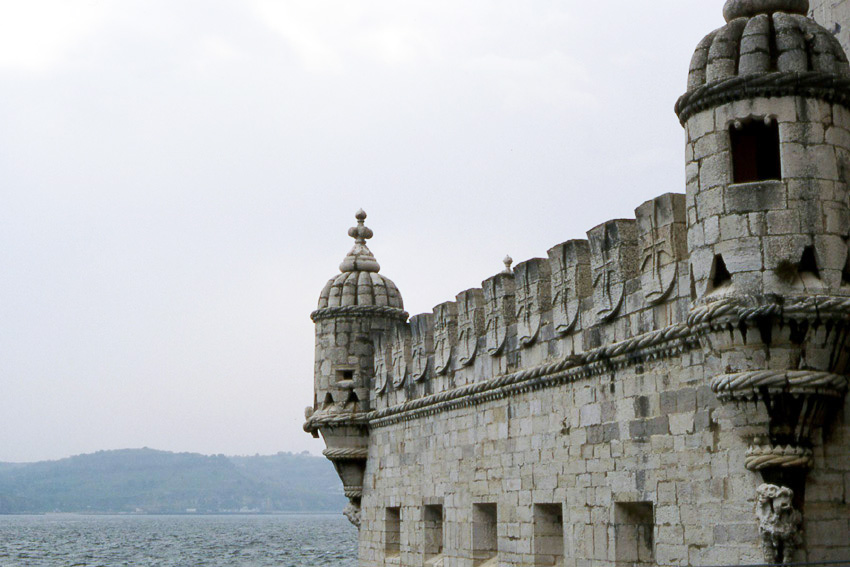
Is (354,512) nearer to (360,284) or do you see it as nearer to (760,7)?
(360,284)

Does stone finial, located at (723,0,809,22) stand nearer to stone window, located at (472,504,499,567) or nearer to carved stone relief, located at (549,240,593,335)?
Result: carved stone relief, located at (549,240,593,335)

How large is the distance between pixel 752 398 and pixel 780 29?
127 inches

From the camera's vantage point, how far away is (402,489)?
61.8ft

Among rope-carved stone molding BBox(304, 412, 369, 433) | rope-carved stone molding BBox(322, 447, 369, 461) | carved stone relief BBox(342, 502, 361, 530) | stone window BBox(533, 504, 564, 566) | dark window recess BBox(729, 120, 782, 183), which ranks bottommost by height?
stone window BBox(533, 504, 564, 566)

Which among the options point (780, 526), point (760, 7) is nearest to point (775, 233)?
point (760, 7)

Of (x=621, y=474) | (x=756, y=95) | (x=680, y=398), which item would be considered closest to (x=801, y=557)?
(x=680, y=398)

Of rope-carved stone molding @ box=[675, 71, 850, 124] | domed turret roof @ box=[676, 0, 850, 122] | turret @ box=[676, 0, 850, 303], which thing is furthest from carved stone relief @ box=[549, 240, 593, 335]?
rope-carved stone molding @ box=[675, 71, 850, 124]

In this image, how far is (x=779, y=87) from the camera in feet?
33.3

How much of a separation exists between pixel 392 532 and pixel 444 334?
4.22m

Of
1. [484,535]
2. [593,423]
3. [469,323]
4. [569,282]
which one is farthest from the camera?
[469,323]

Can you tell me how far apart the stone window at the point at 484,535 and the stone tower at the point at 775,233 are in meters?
6.11

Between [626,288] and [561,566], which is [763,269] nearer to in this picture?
[626,288]

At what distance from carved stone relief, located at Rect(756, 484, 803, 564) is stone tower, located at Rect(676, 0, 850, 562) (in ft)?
0.12

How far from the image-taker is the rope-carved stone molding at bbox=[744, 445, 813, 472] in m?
9.80
